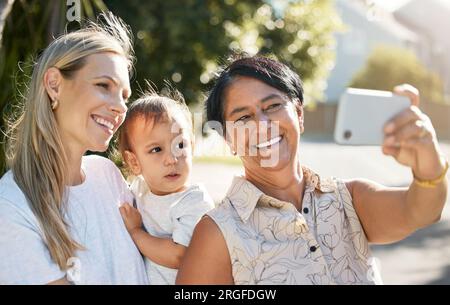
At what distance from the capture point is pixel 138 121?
213 cm

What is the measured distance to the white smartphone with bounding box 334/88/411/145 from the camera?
5.05ft

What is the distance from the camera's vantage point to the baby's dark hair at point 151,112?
A: 211 cm

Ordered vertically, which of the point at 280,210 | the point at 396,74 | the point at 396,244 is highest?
the point at 280,210

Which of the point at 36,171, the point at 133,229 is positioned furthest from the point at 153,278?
the point at 36,171

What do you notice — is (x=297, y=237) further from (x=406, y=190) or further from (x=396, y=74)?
(x=396, y=74)

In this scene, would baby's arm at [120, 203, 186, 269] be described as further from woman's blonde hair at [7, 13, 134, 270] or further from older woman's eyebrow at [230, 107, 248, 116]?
older woman's eyebrow at [230, 107, 248, 116]

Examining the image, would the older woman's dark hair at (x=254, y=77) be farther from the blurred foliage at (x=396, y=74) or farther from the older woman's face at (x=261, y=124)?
the blurred foliage at (x=396, y=74)

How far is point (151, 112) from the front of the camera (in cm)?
211

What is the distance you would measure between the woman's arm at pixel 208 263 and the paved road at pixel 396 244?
0.32 meters

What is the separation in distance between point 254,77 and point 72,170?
0.58 m

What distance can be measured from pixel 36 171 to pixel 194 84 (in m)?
6.90

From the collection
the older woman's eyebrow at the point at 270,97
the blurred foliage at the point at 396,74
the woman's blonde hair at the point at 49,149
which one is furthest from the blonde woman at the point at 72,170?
the blurred foliage at the point at 396,74

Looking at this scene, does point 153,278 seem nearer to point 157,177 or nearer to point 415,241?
point 157,177

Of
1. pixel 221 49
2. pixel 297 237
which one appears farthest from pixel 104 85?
pixel 221 49
